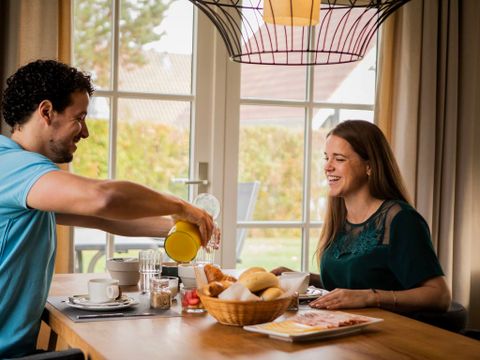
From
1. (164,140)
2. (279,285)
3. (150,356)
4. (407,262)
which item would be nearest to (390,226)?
(407,262)

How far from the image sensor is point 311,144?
396 centimetres

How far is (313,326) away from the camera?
1841 mm

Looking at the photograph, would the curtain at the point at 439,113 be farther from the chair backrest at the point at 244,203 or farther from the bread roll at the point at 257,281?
the bread roll at the point at 257,281

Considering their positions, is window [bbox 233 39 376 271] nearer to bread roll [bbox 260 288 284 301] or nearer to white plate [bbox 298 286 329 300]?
white plate [bbox 298 286 329 300]

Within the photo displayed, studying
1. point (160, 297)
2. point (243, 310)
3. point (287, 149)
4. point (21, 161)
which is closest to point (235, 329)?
point (243, 310)

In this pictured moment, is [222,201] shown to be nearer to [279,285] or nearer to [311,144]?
[311,144]

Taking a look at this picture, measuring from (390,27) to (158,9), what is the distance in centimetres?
121

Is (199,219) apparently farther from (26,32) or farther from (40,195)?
(26,32)

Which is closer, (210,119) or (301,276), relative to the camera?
(301,276)

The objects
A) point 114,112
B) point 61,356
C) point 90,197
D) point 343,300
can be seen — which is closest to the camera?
point 61,356

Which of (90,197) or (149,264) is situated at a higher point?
(90,197)

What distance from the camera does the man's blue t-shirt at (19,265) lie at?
193 centimetres

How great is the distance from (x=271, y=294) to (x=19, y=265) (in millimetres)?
666

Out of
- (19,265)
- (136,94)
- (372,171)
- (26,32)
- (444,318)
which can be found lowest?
(444,318)
